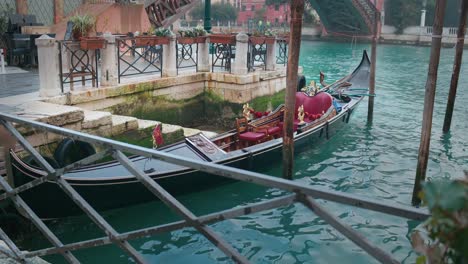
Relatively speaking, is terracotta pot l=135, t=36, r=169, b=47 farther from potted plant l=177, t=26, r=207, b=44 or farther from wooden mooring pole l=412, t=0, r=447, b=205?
wooden mooring pole l=412, t=0, r=447, b=205

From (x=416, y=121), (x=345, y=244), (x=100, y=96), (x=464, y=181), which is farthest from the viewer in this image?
(x=416, y=121)

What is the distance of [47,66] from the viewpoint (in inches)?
224

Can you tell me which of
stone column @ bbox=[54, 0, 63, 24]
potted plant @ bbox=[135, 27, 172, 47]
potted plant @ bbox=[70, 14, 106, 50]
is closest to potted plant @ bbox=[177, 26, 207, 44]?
potted plant @ bbox=[135, 27, 172, 47]

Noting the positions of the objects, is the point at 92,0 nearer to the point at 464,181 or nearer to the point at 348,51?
the point at 464,181

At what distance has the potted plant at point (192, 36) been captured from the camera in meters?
8.02

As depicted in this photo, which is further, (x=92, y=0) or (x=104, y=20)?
(x=92, y=0)

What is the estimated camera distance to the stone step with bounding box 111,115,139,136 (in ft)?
18.0

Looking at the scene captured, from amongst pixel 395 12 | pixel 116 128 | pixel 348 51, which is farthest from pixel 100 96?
pixel 395 12

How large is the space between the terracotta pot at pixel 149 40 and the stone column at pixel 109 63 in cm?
49

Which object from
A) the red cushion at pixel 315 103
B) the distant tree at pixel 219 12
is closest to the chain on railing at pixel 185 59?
the red cushion at pixel 315 103

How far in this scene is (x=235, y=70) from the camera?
8438 mm

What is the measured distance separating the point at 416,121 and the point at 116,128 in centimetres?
624

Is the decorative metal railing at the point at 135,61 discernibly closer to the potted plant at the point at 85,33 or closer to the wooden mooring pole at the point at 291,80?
the potted plant at the point at 85,33

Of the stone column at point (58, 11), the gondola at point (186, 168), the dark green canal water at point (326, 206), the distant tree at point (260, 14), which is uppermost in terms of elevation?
the distant tree at point (260, 14)
